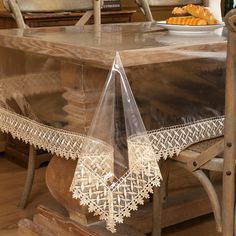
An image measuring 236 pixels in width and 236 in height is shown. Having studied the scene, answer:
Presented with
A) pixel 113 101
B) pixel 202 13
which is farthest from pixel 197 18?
pixel 113 101

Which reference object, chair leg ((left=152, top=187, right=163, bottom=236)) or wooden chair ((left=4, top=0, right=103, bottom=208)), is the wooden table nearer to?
wooden chair ((left=4, top=0, right=103, bottom=208))

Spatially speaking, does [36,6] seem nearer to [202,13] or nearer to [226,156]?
[202,13]

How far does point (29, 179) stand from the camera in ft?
8.14

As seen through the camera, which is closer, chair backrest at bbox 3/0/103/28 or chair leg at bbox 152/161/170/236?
chair leg at bbox 152/161/170/236

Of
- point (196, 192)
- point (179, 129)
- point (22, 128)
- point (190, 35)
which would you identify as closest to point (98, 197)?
point (179, 129)

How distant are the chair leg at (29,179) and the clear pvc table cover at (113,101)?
1.76 ft

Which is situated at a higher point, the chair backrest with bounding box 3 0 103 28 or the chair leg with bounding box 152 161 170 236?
the chair backrest with bounding box 3 0 103 28

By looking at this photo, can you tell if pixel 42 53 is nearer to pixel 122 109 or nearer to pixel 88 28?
pixel 122 109

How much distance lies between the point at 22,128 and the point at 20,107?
0.09 m

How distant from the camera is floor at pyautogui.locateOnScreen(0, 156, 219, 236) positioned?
236cm

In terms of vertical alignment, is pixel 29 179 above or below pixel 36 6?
below

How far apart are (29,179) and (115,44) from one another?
3.56ft

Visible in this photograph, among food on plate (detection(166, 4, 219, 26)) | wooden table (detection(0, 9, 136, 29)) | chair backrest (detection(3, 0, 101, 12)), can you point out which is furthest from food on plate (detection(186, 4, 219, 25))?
wooden table (detection(0, 9, 136, 29))

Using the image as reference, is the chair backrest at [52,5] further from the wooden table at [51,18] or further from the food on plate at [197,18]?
the food on plate at [197,18]
